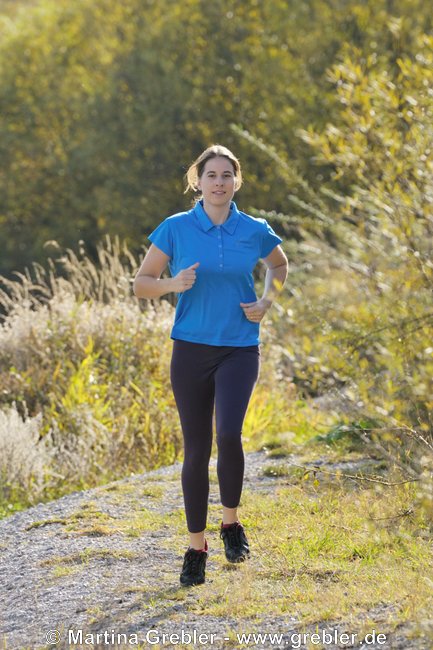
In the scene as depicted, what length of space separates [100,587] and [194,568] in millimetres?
462

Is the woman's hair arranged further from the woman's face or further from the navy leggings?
the navy leggings

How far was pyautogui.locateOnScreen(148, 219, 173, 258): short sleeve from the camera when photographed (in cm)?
485

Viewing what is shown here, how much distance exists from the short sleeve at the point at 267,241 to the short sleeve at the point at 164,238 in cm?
44

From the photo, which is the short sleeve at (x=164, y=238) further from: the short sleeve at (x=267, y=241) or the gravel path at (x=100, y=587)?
the gravel path at (x=100, y=587)

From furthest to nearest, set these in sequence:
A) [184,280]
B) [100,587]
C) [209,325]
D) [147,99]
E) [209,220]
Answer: [147,99]
[100,587]
[209,220]
[209,325]
[184,280]

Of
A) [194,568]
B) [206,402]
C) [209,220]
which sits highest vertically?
[209,220]

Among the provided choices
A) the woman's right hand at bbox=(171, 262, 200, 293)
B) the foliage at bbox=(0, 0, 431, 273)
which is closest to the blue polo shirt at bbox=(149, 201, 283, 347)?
the woman's right hand at bbox=(171, 262, 200, 293)

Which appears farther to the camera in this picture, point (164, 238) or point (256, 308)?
point (164, 238)

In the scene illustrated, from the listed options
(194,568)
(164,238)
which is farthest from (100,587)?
(164,238)

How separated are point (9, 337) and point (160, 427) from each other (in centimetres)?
164

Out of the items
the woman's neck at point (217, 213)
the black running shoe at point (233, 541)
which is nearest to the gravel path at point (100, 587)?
the black running shoe at point (233, 541)

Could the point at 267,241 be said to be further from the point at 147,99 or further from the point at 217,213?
the point at 147,99

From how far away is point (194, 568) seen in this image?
16.0ft

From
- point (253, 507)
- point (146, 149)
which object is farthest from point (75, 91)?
point (253, 507)
